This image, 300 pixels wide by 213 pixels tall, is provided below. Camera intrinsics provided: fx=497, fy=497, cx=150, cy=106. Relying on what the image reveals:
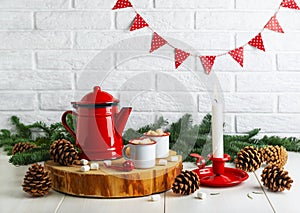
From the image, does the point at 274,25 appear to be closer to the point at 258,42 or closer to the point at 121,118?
the point at 258,42

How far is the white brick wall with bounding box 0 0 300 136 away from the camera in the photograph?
188 cm

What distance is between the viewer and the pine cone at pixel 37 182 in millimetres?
1253

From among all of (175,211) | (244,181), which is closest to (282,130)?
(244,181)

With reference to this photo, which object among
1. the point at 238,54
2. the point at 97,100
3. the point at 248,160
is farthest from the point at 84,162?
the point at 238,54

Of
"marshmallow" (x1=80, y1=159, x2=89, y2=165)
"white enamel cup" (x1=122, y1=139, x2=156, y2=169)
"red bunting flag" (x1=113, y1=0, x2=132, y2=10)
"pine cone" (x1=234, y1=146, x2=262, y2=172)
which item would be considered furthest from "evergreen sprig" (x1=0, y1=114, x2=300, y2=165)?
"red bunting flag" (x1=113, y1=0, x2=132, y2=10)

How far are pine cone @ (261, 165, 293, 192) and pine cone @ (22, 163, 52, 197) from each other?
0.57 m

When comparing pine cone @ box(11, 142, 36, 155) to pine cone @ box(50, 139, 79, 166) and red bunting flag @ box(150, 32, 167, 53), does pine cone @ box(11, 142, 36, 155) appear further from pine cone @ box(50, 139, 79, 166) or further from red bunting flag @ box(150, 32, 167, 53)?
red bunting flag @ box(150, 32, 167, 53)

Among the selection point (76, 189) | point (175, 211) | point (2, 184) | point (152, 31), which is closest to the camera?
point (175, 211)

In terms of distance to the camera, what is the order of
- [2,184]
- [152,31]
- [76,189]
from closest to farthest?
[76,189]
[2,184]
[152,31]

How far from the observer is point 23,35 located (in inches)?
75.3

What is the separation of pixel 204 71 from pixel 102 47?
1.32ft

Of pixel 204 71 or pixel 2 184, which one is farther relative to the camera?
pixel 204 71

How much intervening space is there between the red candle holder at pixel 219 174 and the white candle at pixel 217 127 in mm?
25

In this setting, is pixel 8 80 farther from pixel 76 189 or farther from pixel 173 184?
pixel 173 184
